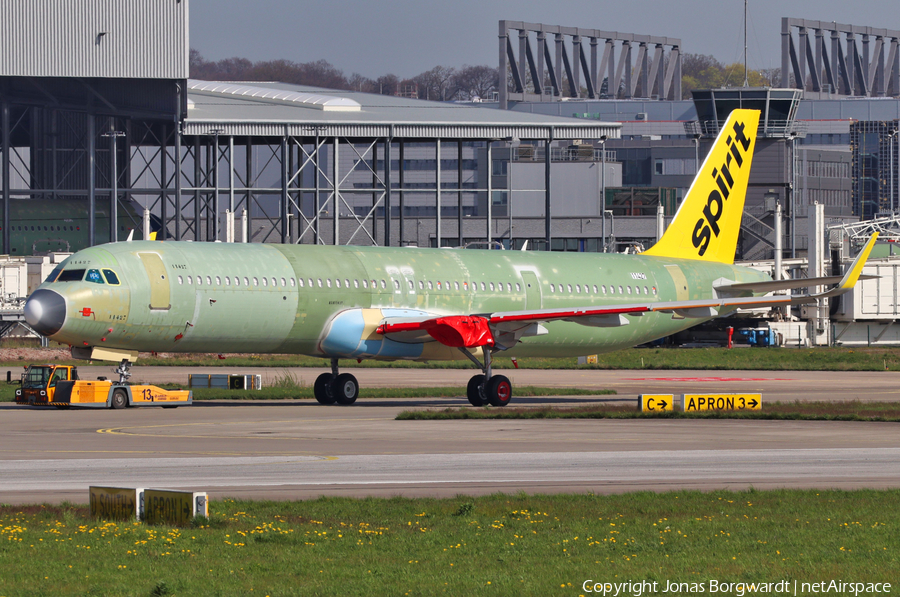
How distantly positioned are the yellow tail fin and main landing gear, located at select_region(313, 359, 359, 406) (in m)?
16.4

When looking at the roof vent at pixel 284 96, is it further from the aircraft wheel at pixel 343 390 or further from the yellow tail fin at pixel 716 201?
the aircraft wheel at pixel 343 390

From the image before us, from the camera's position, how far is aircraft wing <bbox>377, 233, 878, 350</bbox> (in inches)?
1598

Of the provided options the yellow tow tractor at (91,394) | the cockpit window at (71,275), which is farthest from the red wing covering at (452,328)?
the cockpit window at (71,275)

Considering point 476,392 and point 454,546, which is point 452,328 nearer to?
point 476,392

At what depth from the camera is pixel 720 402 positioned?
38.7 metres

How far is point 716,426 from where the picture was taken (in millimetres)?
33312

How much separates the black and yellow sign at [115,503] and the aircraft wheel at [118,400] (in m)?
23.1

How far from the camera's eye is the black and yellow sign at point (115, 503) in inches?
648

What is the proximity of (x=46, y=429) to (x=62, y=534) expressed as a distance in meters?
17.2

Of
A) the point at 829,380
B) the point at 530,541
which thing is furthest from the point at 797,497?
the point at 829,380

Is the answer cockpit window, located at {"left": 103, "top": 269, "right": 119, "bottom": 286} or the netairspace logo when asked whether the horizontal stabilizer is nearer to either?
cockpit window, located at {"left": 103, "top": 269, "right": 119, "bottom": 286}

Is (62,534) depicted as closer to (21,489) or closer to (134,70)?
(21,489)

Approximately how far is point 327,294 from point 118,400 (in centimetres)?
757

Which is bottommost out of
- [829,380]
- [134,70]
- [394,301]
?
[829,380]
